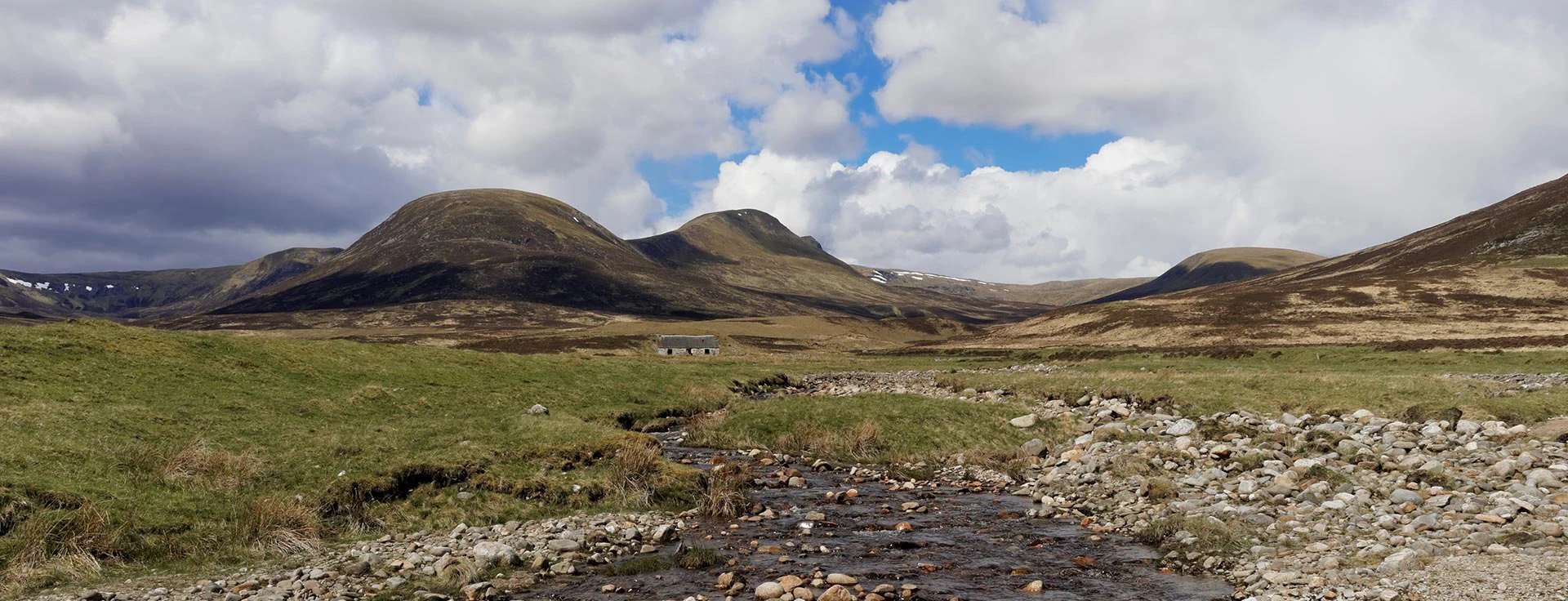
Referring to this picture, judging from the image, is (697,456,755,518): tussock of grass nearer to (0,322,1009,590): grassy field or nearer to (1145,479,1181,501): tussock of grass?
(0,322,1009,590): grassy field

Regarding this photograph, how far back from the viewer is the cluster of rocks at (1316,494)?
1653 cm

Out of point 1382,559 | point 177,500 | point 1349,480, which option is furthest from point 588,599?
point 1349,480

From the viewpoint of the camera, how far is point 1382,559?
16.4 metres

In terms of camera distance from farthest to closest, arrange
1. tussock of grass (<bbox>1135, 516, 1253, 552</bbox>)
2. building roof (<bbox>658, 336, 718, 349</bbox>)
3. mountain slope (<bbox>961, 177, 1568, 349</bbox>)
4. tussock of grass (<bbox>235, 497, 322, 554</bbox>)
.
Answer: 1. building roof (<bbox>658, 336, 718, 349</bbox>)
2. mountain slope (<bbox>961, 177, 1568, 349</bbox>)
3. tussock of grass (<bbox>1135, 516, 1253, 552</bbox>)
4. tussock of grass (<bbox>235, 497, 322, 554</bbox>)

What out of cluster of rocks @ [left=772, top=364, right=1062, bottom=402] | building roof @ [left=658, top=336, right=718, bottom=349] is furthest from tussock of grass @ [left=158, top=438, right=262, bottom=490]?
building roof @ [left=658, top=336, right=718, bottom=349]

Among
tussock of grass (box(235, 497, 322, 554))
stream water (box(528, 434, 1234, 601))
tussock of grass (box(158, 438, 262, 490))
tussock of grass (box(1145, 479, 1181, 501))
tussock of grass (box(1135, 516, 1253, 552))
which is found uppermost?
tussock of grass (box(158, 438, 262, 490))

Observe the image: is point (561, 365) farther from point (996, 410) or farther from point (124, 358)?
point (996, 410)

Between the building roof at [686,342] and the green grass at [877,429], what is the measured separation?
3980 inches

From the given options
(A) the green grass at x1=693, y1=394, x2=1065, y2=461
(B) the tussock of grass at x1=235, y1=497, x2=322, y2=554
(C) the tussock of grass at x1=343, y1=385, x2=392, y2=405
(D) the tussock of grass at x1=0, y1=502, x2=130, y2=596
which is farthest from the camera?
(C) the tussock of grass at x1=343, y1=385, x2=392, y2=405

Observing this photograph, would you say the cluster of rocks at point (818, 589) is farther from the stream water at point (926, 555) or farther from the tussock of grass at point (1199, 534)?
the tussock of grass at point (1199, 534)

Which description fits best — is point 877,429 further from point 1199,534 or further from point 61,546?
point 61,546

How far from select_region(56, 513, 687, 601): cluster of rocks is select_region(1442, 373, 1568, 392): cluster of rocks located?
44.0m

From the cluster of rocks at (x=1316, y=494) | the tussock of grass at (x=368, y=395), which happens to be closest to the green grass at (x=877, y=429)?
the cluster of rocks at (x=1316, y=494)

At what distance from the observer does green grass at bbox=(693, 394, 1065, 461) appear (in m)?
34.2
